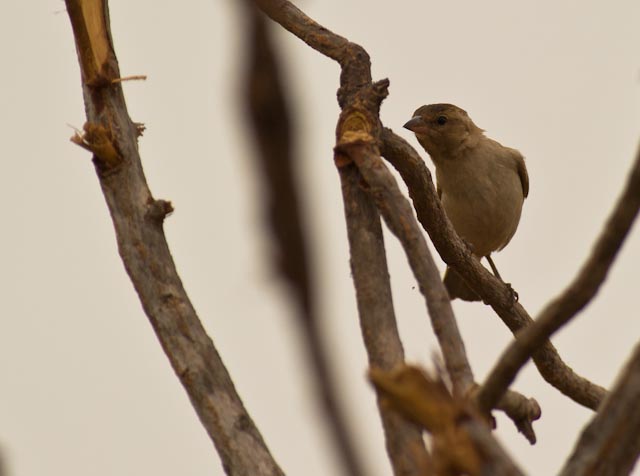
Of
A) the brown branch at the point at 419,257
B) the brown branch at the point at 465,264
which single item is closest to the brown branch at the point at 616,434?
the brown branch at the point at 419,257

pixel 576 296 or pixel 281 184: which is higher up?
pixel 576 296

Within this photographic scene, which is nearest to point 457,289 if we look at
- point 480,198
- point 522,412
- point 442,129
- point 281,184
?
point 480,198

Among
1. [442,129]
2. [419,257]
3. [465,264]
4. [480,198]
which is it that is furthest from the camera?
[442,129]

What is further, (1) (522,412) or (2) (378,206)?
(1) (522,412)

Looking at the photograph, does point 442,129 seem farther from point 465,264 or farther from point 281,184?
point 281,184

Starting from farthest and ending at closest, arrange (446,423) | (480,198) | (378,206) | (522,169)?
(522,169)
(480,198)
(378,206)
(446,423)

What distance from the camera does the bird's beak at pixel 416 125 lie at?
9.29 metres

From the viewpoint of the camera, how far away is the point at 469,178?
30.1 feet

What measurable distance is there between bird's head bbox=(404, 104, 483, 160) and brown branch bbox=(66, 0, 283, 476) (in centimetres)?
508

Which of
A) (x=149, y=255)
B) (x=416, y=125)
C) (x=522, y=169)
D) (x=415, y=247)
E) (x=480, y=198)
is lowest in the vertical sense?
(x=415, y=247)

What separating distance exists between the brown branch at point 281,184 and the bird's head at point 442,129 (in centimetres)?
873

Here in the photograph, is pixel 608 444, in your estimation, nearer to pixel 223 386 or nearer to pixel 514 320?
pixel 223 386

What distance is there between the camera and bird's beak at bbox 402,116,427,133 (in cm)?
929

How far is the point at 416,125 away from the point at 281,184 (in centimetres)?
884
